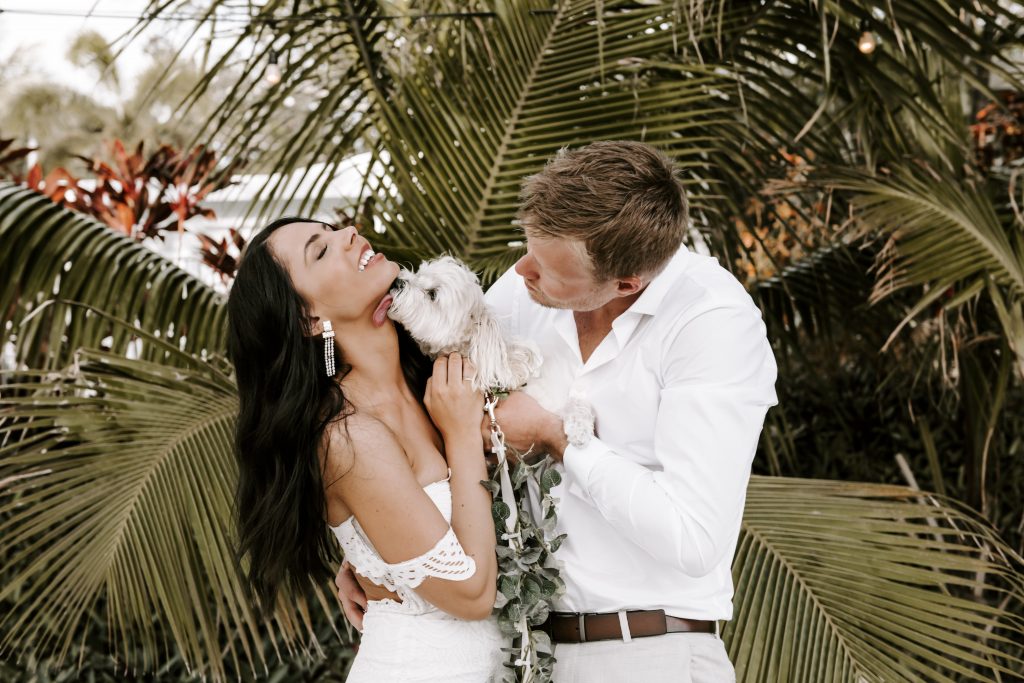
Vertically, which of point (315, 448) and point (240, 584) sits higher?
point (315, 448)

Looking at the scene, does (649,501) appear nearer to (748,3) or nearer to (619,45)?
(619,45)

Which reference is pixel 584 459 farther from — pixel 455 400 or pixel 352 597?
pixel 352 597

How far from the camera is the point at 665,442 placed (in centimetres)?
173

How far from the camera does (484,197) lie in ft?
9.68

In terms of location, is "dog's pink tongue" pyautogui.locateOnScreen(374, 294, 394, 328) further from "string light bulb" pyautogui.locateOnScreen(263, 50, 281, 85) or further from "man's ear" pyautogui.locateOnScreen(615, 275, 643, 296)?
"string light bulb" pyautogui.locateOnScreen(263, 50, 281, 85)

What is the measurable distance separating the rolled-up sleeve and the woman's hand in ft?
0.91

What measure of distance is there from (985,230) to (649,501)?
6.44ft

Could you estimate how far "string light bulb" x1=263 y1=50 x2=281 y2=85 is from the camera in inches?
130

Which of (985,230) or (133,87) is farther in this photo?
(133,87)

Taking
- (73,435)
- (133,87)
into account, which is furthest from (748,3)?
(133,87)

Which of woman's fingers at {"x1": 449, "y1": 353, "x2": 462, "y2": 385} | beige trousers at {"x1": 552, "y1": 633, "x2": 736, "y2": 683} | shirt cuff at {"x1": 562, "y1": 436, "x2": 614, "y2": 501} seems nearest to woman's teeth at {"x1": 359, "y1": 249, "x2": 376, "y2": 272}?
woman's fingers at {"x1": 449, "y1": 353, "x2": 462, "y2": 385}

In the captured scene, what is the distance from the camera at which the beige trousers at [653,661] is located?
1.83m

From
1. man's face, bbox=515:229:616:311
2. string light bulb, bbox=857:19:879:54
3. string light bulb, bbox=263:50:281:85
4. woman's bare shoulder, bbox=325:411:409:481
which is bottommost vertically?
woman's bare shoulder, bbox=325:411:409:481

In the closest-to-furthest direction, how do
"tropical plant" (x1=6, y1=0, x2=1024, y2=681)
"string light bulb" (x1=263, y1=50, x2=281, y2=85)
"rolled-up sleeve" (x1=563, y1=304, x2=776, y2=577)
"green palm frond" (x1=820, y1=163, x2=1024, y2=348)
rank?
"rolled-up sleeve" (x1=563, y1=304, x2=776, y2=577) → "tropical plant" (x1=6, y1=0, x2=1024, y2=681) → "green palm frond" (x1=820, y1=163, x2=1024, y2=348) → "string light bulb" (x1=263, y1=50, x2=281, y2=85)
